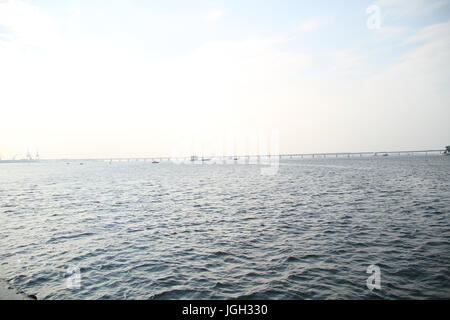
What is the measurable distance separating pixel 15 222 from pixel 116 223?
11.0 metres

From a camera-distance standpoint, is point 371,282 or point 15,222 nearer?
point 371,282

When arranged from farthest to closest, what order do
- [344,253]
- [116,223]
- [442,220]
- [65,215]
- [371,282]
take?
[65,215] → [116,223] → [442,220] → [344,253] → [371,282]

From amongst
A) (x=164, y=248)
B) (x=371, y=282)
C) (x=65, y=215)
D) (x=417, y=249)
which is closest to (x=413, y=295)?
(x=371, y=282)

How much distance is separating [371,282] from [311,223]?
11.1 m

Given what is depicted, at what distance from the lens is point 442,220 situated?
2294 centimetres

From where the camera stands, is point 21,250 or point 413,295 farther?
point 21,250

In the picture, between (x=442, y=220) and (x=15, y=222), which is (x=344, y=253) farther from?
(x=15, y=222)

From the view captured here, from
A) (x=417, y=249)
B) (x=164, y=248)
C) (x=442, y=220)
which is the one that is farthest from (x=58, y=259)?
(x=442, y=220)

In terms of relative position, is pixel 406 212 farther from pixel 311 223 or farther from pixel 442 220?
pixel 311 223

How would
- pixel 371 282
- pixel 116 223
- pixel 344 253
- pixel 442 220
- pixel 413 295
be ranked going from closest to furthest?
pixel 413 295 → pixel 371 282 → pixel 344 253 → pixel 442 220 → pixel 116 223
